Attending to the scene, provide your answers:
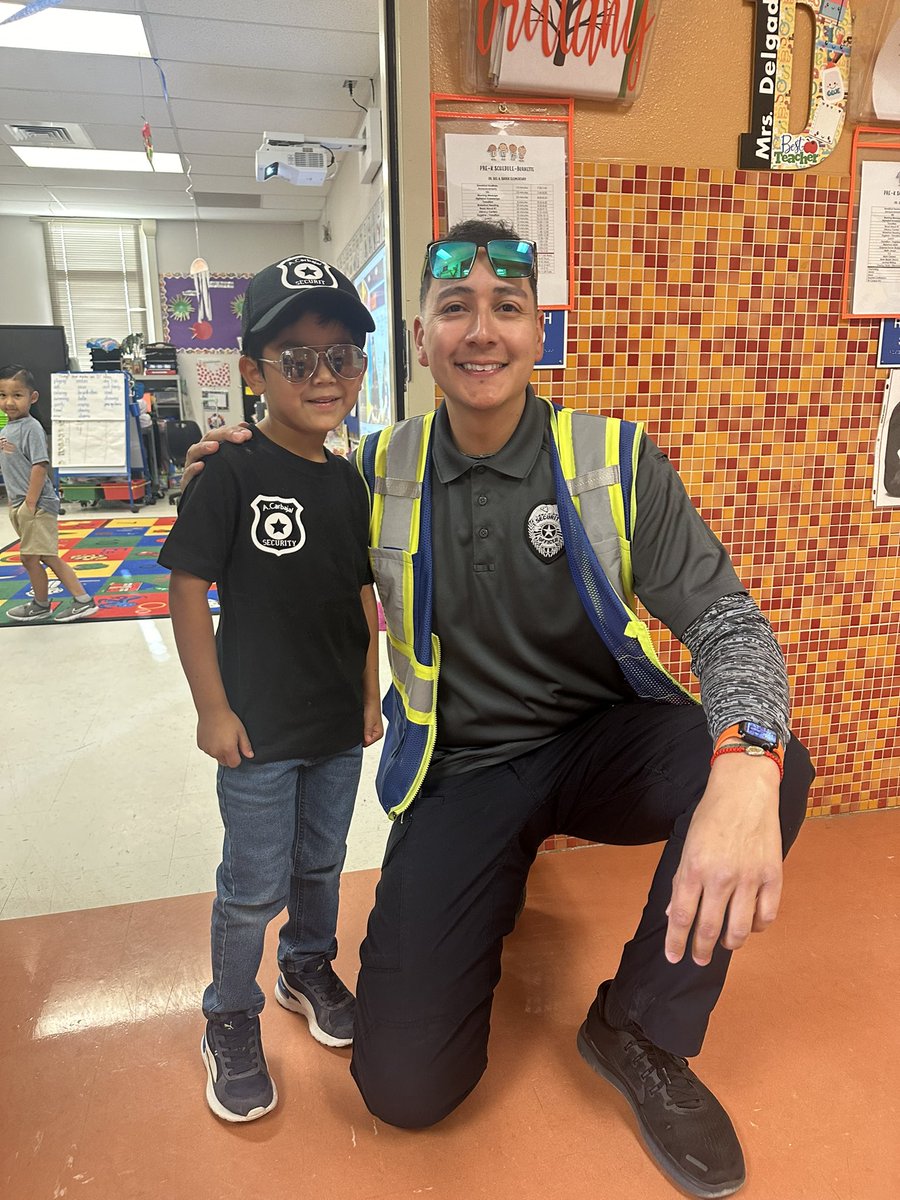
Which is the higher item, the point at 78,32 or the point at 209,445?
the point at 78,32

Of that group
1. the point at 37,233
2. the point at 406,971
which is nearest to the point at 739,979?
the point at 406,971

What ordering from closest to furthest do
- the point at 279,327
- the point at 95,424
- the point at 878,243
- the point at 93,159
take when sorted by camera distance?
1. the point at 279,327
2. the point at 878,243
3. the point at 93,159
4. the point at 95,424

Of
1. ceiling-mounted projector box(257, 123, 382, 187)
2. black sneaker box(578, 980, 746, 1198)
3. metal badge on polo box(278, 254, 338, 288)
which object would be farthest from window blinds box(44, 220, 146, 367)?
black sneaker box(578, 980, 746, 1198)

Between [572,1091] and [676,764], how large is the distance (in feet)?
1.77

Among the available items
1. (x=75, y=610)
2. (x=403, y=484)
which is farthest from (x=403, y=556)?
(x=75, y=610)

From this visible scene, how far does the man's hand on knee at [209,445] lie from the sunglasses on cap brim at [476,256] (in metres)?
0.42

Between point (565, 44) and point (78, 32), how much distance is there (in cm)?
434

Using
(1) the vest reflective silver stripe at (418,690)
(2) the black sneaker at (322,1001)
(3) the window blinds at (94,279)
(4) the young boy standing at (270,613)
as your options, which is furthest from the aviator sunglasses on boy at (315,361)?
(3) the window blinds at (94,279)

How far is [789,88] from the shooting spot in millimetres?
1708

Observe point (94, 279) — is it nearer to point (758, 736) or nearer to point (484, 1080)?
point (484, 1080)

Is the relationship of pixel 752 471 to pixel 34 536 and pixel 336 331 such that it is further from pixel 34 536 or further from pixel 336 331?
pixel 34 536

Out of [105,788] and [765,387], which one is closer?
[765,387]

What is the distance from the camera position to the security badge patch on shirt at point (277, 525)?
1196 mm

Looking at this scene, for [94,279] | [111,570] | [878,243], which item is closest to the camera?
[878,243]
